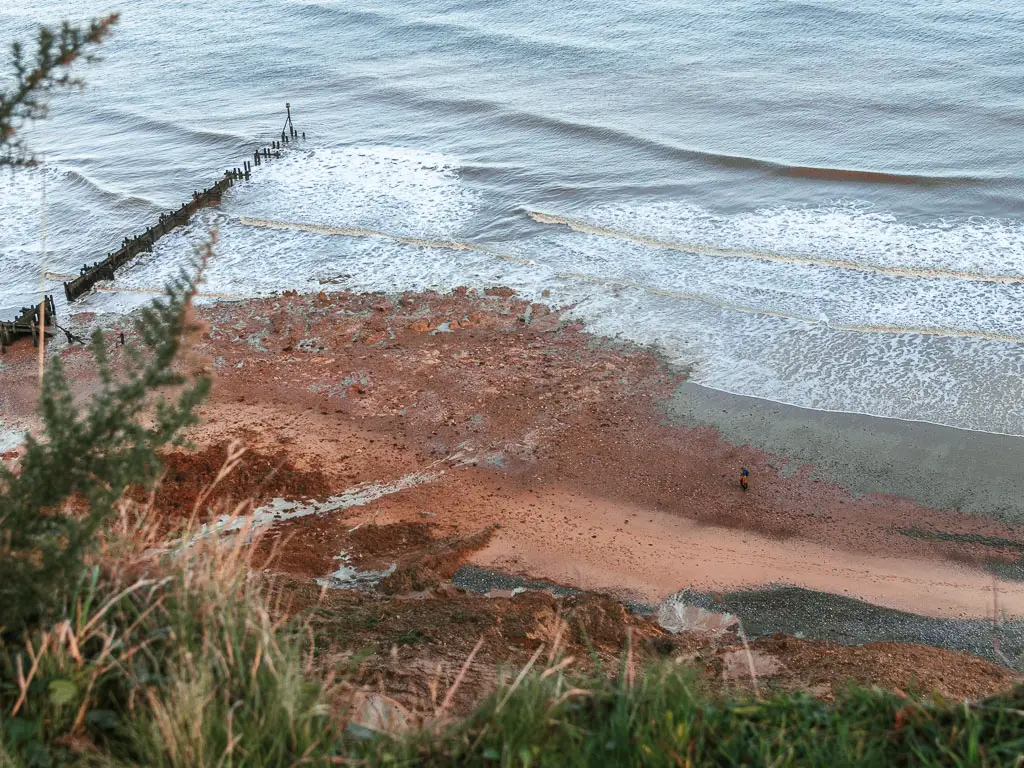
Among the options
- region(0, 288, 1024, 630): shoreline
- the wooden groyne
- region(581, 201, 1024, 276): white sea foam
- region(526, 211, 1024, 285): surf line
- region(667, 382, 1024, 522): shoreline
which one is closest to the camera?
region(0, 288, 1024, 630): shoreline

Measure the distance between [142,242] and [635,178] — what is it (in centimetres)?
1260

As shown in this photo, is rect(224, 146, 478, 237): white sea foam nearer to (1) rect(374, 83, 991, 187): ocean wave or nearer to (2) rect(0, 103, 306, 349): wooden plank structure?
(2) rect(0, 103, 306, 349): wooden plank structure

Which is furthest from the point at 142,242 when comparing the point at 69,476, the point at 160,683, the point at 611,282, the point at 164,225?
the point at 160,683

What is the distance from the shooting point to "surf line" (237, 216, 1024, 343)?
56.7ft

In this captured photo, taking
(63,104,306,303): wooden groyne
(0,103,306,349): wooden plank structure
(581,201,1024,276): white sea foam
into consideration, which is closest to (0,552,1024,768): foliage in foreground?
(0,103,306,349): wooden plank structure

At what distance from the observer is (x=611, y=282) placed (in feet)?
64.6

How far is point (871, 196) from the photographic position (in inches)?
934

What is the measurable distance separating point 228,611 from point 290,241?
18623 mm

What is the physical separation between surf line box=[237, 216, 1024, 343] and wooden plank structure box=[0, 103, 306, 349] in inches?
64.5

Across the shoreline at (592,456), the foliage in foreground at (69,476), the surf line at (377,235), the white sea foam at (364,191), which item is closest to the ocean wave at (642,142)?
the white sea foam at (364,191)

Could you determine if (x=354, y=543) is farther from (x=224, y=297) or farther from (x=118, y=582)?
(x=224, y=297)

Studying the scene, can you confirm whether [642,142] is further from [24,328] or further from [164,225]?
[24,328]

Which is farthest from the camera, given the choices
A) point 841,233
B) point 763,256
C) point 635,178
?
point 635,178

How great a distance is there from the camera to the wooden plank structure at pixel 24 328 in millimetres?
17516
